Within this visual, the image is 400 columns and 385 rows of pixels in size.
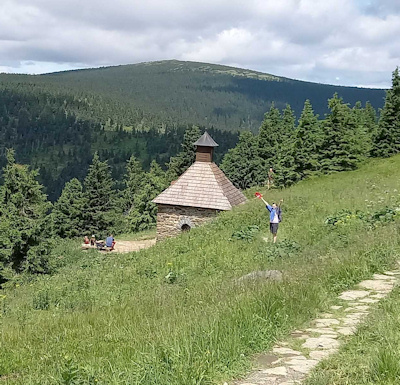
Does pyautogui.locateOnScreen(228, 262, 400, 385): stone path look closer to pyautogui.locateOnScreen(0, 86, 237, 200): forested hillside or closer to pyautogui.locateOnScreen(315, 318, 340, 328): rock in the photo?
pyautogui.locateOnScreen(315, 318, 340, 328): rock

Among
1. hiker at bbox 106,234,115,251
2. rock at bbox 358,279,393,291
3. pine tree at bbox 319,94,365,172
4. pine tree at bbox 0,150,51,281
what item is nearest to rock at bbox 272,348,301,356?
rock at bbox 358,279,393,291

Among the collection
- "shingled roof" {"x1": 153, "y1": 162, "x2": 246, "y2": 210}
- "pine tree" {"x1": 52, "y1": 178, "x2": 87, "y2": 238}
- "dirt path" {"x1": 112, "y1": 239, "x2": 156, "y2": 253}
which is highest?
"shingled roof" {"x1": 153, "y1": 162, "x2": 246, "y2": 210}

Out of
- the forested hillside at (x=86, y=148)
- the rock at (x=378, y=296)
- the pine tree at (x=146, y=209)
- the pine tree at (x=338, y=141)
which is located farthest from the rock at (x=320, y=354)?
the forested hillside at (x=86, y=148)

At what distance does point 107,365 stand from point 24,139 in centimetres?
20685

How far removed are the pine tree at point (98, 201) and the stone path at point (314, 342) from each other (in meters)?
49.1

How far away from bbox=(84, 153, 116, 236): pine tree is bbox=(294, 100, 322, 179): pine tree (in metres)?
22.5

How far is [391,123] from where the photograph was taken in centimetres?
4059

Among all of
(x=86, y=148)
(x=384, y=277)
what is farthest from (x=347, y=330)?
(x=86, y=148)

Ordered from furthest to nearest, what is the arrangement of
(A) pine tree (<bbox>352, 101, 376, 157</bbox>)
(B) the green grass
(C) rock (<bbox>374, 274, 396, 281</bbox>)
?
(A) pine tree (<bbox>352, 101, 376, 157</bbox>) → (C) rock (<bbox>374, 274, 396, 281</bbox>) → (B) the green grass

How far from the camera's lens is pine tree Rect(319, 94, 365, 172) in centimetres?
3734

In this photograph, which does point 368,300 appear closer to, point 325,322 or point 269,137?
point 325,322

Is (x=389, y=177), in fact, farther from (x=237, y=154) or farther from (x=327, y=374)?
(x=237, y=154)

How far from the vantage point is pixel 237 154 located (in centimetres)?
6462

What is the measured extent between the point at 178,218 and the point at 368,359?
24657mm
